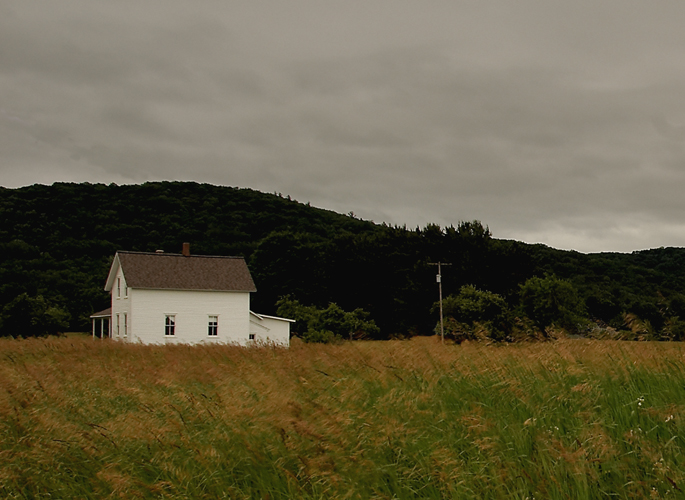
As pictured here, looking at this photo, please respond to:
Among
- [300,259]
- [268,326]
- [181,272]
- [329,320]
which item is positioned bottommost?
[268,326]

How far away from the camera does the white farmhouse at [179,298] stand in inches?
1874

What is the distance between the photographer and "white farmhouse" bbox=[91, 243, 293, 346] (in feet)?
156

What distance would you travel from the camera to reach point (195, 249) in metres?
84.4

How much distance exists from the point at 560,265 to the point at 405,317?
20960 millimetres

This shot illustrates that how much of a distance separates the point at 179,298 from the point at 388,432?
45.5 metres

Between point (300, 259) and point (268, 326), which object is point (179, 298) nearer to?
point (268, 326)

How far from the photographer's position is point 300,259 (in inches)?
3051

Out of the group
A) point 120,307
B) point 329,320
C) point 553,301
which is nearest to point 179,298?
point 120,307

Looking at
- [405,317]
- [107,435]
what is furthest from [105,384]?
[405,317]

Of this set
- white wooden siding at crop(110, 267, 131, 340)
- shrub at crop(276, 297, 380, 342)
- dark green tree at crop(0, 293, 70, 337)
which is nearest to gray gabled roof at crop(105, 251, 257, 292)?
white wooden siding at crop(110, 267, 131, 340)

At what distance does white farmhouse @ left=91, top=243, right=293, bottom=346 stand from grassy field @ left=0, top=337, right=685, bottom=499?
41019 mm

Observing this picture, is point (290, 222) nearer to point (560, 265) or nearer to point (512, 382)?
point (560, 265)

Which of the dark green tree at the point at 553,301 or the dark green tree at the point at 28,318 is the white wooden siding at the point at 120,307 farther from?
the dark green tree at the point at 553,301

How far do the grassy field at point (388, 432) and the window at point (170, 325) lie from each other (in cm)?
4149
